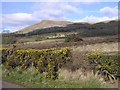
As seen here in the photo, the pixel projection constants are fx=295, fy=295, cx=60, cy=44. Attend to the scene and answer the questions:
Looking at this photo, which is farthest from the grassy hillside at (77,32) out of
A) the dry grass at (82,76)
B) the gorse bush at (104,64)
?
the gorse bush at (104,64)

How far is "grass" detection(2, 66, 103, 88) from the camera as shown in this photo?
1765 cm

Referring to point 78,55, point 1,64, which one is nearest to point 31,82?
point 78,55

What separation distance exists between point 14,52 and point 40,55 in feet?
17.3

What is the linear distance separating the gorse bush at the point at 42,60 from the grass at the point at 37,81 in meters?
0.53

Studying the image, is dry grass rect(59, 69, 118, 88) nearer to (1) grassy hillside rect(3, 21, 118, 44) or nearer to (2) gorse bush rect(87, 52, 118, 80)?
(2) gorse bush rect(87, 52, 118, 80)

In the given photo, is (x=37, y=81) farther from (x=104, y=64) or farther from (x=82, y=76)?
(x=104, y=64)

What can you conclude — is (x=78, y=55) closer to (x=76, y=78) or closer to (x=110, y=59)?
(x=76, y=78)

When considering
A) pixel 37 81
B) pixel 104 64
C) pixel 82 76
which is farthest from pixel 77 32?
pixel 104 64

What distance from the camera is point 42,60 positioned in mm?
22406

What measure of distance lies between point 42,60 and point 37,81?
2.10 metres

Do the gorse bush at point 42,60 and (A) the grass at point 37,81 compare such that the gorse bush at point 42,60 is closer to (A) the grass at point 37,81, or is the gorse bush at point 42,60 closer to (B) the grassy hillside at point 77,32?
(A) the grass at point 37,81

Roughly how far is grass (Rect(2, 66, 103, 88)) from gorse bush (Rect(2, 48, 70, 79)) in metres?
0.53

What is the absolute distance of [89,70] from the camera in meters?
18.3

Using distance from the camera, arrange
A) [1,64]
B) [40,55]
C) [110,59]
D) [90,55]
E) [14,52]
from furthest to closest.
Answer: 1. [1,64]
2. [14,52]
3. [40,55]
4. [90,55]
5. [110,59]
